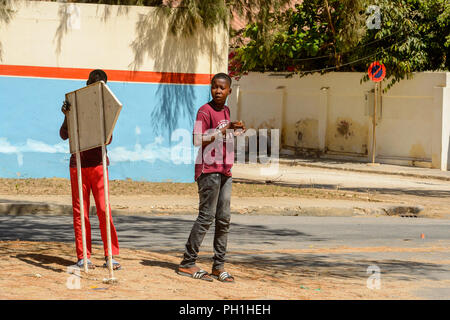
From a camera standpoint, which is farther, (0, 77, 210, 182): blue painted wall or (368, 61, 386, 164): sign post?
(368, 61, 386, 164): sign post

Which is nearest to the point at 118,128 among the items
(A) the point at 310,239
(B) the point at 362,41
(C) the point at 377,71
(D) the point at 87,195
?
(A) the point at 310,239

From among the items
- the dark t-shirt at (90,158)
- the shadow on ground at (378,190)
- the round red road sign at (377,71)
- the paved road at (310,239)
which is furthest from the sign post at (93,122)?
the round red road sign at (377,71)

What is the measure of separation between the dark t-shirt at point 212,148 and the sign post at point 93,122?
2.72ft

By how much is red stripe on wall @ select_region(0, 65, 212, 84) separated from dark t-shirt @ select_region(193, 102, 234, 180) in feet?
30.9

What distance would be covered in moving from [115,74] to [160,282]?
9933 millimetres

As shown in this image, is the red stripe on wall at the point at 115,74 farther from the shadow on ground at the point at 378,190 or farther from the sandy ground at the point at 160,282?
the sandy ground at the point at 160,282

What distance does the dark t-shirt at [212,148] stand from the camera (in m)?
7.26

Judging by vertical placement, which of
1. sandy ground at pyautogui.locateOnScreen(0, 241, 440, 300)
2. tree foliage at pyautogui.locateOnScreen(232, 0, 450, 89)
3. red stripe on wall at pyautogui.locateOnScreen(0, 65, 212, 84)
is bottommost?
sandy ground at pyautogui.locateOnScreen(0, 241, 440, 300)

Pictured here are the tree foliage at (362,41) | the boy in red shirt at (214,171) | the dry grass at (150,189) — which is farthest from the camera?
the tree foliage at (362,41)

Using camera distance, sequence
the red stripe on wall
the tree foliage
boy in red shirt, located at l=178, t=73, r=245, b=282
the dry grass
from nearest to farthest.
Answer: boy in red shirt, located at l=178, t=73, r=245, b=282, the dry grass, the red stripe on wall, the tree foliage

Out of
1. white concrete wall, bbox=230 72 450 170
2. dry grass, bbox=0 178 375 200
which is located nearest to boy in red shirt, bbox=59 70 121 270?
dry grass, bbox=0 178 375 200

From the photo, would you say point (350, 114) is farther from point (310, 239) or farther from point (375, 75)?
point (310, 239)

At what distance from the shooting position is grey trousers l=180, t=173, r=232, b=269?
7.28 metres

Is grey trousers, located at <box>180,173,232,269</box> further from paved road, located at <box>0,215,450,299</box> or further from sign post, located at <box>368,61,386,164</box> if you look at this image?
sign post, located at <box>368,61,386,164</box>
